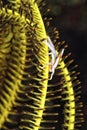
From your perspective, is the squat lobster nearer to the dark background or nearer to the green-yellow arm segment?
the green-yellow arm segment

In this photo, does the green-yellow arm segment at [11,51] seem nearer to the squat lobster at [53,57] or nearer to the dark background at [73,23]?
the squat lobster at [53,57]

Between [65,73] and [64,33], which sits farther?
[64,33]

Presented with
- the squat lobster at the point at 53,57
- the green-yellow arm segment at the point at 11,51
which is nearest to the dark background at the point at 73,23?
the squat lobster at the point at 53,57

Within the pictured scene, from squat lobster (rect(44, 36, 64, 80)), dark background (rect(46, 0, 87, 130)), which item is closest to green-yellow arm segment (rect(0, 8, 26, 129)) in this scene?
squat lobster (rect(44, 36, 64, 80))

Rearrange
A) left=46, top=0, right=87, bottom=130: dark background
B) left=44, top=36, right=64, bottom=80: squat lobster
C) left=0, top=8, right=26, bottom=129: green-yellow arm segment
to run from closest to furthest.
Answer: left=0, top=8, right=26, bottom=129: green-yellow arm segment → left=44, top=36, right=64, bottom=80: squat lobster → left=46, top=0, right=87, bottom=130: dark background

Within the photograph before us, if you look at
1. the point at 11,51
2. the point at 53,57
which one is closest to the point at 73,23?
the point at 53,57

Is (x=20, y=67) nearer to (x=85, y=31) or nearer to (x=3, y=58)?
(x=3, y=58)

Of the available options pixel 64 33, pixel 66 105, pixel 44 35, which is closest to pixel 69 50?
pixel 64 33

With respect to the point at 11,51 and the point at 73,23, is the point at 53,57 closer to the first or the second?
the point at 11,51

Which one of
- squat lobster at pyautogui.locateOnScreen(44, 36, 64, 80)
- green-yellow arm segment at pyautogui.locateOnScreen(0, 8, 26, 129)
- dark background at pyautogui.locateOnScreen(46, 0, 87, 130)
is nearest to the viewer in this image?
green-yellow arm segment at pyautogui.locateOnScreen(0, 8, 26, 129)
